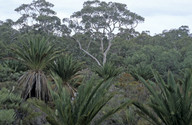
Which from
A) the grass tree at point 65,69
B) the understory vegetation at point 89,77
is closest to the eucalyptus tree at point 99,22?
the understory vegetation at point 89,77

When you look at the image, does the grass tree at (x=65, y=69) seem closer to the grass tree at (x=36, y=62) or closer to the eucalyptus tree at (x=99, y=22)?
the grass tree at (x=36, y=62)

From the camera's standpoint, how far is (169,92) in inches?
169

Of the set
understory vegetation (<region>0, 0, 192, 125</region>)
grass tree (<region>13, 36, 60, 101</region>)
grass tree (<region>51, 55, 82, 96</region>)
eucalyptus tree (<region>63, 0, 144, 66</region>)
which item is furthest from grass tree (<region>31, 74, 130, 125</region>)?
eucalyptus tree (<region>63, 0, 144, 66</region>)

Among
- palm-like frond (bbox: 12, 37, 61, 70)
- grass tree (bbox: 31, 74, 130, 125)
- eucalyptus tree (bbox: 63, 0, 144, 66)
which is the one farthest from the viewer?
eucalyptus tree (bbox: 63, 0, 144, 66)

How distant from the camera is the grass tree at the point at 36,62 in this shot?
7.47 meters

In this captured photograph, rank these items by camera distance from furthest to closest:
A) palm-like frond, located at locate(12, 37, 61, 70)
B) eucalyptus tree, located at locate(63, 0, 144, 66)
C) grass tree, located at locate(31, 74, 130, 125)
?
eucalyptus tree, located at locate(63, 0, 144, 66), palm-like frond, located at locate(12, 37, 61, 70), grass tree, located at locate(31, 74, 130, 125)

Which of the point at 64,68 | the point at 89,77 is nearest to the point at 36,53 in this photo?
the point at 64,68

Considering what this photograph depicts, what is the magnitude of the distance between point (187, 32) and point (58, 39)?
2617cm

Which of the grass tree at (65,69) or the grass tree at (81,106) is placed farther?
the grass tree at (65,69)

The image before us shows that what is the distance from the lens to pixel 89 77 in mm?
13469

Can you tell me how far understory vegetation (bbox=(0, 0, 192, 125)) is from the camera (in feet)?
13.3

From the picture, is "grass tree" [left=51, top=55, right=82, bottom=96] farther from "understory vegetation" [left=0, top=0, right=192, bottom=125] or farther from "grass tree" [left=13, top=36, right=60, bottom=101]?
"grass tree" [left=13, top=36, right=60, bottom=101]

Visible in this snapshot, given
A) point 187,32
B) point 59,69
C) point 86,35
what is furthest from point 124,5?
point 59,69

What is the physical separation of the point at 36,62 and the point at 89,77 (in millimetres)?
6156
